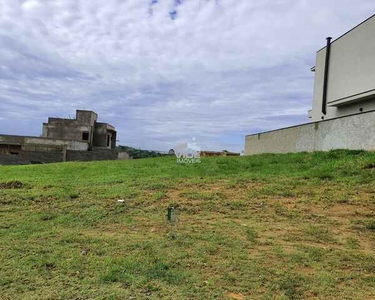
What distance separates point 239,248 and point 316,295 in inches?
42.1

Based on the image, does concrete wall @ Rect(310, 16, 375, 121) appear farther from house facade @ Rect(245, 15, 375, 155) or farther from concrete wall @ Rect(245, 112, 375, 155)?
concrete wall @ Rect(245, 112, 375, 155)

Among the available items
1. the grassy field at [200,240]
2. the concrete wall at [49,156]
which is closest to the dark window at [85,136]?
the concrete wall at [49,156]

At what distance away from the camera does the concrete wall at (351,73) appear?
12.6m

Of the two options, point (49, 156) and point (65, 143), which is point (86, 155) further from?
point (65, 143)

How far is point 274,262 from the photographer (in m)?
3.25

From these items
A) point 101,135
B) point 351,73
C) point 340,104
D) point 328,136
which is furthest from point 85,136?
point 328,136

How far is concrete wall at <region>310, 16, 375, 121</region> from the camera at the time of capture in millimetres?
12641

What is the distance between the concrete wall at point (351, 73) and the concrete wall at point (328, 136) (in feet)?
8.45

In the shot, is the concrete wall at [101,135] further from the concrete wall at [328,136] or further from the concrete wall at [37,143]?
the concrete wall at [328,136]

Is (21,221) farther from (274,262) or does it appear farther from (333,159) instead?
(333,159)

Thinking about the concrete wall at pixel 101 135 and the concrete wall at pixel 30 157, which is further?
the concrete wall at pixel 101 135

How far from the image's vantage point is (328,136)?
416 inches

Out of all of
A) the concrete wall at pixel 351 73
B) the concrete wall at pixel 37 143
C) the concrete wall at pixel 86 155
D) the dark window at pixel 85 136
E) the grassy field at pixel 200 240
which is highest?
the concrete wall at pixel 351 73

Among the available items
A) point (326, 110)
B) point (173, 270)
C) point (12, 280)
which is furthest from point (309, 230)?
point (326, 110)
